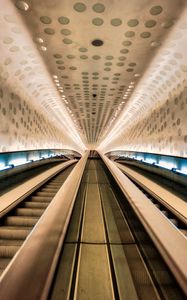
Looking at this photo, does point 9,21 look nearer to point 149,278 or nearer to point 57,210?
point 57,210

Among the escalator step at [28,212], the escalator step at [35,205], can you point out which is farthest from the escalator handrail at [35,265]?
the escalator step at [35,205]

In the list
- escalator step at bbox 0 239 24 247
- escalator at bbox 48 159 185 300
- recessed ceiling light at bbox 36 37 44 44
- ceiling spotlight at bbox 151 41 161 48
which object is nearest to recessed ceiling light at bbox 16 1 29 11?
recessed ceiling light at bbox 36 37 44 44

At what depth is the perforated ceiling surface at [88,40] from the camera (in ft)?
13.9

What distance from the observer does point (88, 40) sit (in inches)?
216

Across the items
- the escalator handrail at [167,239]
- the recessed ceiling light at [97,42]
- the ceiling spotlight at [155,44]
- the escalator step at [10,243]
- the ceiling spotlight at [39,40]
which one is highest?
A: the recessed ceiling light at [97,42]

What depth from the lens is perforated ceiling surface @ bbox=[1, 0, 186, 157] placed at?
4.23 meters

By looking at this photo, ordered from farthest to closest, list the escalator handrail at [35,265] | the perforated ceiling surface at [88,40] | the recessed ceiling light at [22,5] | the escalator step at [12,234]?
1. the perforated ceiling surface at [88,40]
2. the recessed ceiling light at [22,5]
3. the escalator step at [12,234]
4. the escalator handrail at [35,265]

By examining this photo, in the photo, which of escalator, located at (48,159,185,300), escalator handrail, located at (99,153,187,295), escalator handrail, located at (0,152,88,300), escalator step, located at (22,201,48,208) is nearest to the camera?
escalator handrail, located at (0,152,88,300)

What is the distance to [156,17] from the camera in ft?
14.7

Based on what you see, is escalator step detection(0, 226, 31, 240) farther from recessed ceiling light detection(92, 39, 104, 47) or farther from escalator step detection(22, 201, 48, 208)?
recessed ceiling light detection(92, 39, 104, 47)

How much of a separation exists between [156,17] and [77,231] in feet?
14.6

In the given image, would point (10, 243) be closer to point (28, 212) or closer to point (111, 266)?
point (28, 212)

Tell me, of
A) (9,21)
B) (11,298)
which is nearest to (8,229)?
(11,298)

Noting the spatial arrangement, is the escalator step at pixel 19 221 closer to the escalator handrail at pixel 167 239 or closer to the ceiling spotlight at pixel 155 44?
the escalator handrail at pixel 167 239
